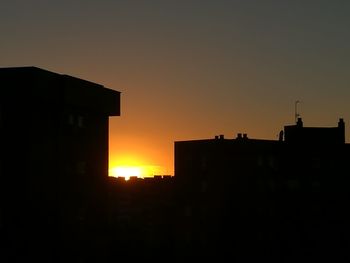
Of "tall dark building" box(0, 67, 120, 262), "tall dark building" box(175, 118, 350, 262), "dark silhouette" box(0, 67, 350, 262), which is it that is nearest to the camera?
"tall dark building" box(0, 67, 120, 262)

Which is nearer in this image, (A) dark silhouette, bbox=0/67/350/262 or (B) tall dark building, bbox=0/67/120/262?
(B) tall dark building, bbox=0/67/120/262

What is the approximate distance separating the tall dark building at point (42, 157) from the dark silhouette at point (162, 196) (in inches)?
2.2

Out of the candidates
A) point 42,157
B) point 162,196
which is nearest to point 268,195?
point 162,196

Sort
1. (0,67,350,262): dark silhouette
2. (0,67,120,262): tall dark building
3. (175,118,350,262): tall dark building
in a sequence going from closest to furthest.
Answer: (0,67,120,262): tall dark building, (0,67,350,262): dark silhouette, (175,118,350,262): tall dark building

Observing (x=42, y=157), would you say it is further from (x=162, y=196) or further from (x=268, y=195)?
(x=162, y=196)

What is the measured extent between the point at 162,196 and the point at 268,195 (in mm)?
28680

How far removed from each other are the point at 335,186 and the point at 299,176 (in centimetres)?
393

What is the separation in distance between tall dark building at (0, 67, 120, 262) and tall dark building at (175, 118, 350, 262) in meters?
30.6

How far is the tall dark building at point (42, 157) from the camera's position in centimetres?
3966

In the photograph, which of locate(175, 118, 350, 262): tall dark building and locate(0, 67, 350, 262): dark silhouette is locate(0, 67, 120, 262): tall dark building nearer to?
locate(0, 67, 350, 262): dark silhouette

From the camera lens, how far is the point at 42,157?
135ft

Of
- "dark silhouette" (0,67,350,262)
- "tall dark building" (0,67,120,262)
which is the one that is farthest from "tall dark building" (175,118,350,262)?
"tall dark building" (0,67,120,262)

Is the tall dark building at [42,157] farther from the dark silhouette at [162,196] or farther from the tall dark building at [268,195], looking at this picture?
the tall dark building at [268,195]

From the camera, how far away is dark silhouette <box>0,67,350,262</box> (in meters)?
40.1
